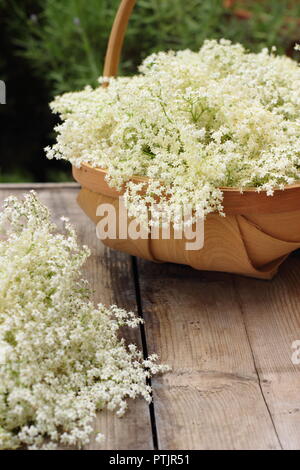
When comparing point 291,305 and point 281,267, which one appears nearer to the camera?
point 291,305

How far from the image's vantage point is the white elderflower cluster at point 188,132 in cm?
128

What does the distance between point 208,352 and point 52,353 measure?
0.33 meters

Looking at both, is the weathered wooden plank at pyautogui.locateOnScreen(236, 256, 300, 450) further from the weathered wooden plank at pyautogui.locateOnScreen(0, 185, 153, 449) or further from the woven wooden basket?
the weathered wooden plank at pyautogui.locateOnScreen(0, 185, 153, 449)

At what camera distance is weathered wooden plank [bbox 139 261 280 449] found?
1085 mm

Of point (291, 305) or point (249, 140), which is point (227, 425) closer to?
point (291, 305)

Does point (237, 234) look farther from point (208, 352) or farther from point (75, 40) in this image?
point (75, 40)

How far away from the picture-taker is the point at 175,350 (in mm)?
1305

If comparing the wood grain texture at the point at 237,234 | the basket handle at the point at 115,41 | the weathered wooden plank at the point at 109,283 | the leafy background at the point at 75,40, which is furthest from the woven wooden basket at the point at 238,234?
the leafy background at the point at 75,40

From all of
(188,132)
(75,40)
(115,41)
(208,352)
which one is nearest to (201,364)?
(208,352)

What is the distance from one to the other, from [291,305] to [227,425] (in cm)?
44

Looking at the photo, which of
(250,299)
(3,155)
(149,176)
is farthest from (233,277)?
(3,155)

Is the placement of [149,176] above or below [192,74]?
below

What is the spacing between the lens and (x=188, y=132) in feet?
4.25
